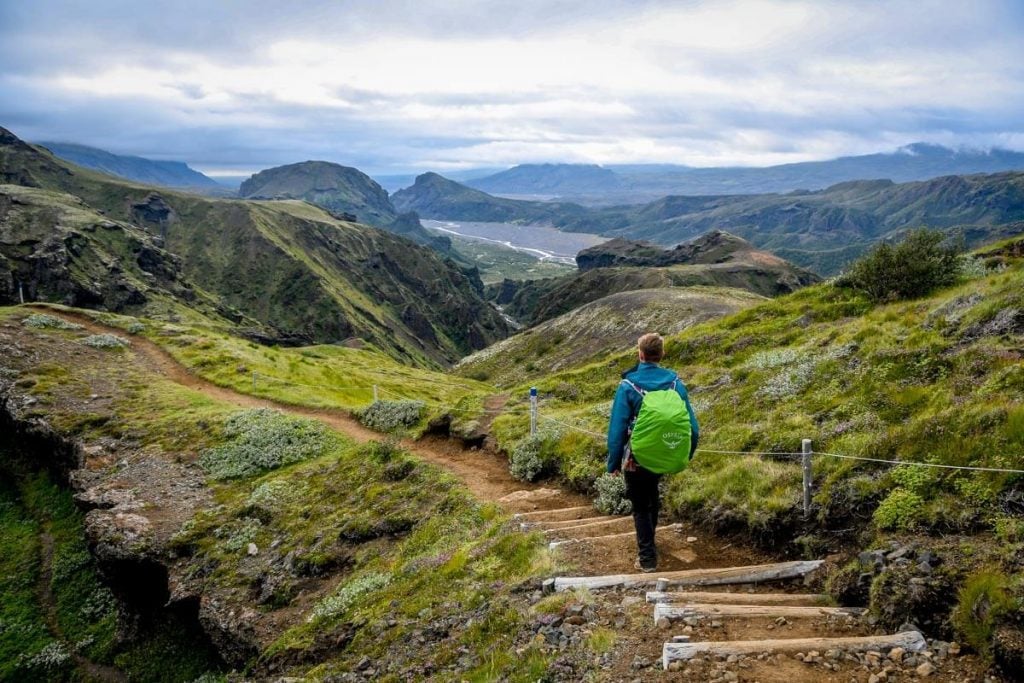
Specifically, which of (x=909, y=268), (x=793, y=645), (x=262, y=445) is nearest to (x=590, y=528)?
(x=793, y=645)

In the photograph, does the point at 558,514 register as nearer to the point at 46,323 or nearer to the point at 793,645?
the point at 793,645

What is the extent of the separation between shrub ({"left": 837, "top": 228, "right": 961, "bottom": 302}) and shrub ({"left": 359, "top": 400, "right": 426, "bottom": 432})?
70.4 ft

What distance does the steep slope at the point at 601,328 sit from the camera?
308 feet

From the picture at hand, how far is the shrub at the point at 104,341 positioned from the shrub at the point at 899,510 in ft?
166

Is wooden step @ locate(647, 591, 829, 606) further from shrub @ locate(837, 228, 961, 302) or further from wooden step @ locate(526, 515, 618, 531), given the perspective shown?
shrub @ locate(837, 228, 961, 302)

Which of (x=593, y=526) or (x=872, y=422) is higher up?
(x=872, y=422)

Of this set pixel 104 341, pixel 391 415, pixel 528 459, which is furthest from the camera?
pixel 104 341

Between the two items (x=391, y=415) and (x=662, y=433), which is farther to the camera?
(x=391, y=415)

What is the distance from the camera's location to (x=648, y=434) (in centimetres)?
1002

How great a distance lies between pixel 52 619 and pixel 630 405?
27490mm

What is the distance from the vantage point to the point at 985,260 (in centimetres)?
2488

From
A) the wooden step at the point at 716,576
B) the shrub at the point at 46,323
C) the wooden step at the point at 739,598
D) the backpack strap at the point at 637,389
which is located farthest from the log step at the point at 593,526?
the shrub at the point at 46,323

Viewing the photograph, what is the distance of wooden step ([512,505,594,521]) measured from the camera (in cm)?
1517

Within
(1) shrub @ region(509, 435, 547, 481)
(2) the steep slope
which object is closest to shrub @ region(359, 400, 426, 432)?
(1) shrub @ region(509, 435, 547, 481)
